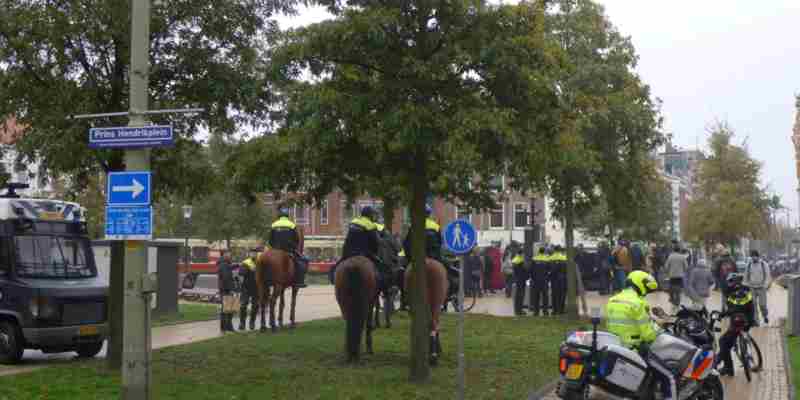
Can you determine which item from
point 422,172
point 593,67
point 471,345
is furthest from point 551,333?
point 422,172

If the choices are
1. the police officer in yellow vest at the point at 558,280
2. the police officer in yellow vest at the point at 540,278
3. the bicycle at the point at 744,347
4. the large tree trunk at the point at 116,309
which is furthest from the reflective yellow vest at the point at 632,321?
the police officer in yellow vest at the point at 540,278

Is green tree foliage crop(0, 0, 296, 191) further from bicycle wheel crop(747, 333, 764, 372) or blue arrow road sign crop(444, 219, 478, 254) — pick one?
bicycle wheel crop(747, 333, 764, 372)

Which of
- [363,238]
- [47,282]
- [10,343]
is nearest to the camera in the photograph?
[363,238]

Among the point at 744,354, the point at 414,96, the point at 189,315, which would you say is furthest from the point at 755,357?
the point at 189,315

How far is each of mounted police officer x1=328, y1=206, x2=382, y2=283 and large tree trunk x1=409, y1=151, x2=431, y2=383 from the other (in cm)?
164

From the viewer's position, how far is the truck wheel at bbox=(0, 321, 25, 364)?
48.6 feet

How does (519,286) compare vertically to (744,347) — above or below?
above

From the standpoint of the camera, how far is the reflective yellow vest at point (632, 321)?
1064cm

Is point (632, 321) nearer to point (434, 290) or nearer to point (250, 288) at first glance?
point (434, 290)

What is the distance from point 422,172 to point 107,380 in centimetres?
474

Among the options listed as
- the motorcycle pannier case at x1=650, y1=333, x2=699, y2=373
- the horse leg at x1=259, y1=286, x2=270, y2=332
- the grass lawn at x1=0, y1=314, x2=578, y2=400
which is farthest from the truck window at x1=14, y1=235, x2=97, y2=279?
the motorcycle pannier case at x1=650, y1=333, x2=699, y2=373

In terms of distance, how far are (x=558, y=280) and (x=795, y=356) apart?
858 cm

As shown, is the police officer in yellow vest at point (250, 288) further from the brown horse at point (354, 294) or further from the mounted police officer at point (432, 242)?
the brown horse at point (354, 294)

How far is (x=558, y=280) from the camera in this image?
25.1 metres
